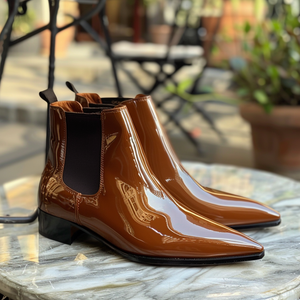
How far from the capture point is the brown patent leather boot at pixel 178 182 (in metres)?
0.65

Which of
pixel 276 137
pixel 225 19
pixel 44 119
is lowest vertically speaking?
pixel 44 119

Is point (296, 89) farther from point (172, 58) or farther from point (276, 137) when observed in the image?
point (172, 58)

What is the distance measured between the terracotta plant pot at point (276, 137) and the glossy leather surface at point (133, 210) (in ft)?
4.47

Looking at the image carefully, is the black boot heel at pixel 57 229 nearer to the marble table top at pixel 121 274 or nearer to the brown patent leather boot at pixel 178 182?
the marble table top at pixel 121 274

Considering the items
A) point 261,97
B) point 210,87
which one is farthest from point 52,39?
point 210,87

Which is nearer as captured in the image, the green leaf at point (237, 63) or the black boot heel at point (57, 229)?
the black boot heel at point (57, 229)

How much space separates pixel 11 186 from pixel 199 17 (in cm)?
244

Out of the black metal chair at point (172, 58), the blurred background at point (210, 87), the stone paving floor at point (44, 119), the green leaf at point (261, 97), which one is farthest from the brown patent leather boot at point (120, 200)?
the black metal chair at point (172, 58)

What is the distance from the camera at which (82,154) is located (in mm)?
614

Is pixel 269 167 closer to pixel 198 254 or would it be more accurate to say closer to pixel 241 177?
pixel 241 177

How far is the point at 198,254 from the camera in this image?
559mm

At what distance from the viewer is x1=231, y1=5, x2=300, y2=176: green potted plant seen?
1823mm

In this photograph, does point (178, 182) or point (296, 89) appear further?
point (296, 89)

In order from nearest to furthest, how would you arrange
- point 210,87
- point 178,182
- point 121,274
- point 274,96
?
point 121,274 → point 178,182 → point 274,96 → point 210,87
